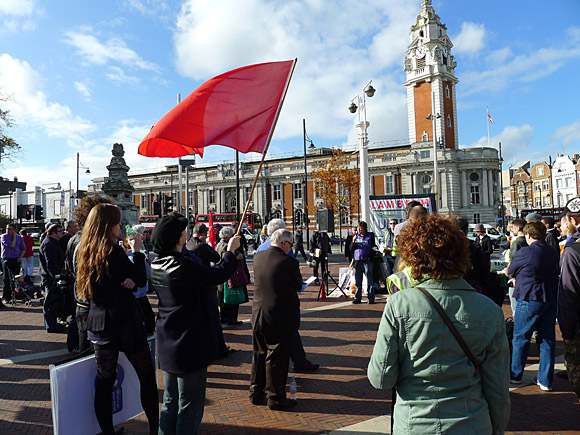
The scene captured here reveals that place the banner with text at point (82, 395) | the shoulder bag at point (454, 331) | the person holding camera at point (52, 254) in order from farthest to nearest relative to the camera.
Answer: the person holding camera at point (52, 254) < the banner with text at point (82, 395) < the shoulder bag at point (454, 331)

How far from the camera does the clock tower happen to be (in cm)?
5781

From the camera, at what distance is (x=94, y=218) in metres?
3.44

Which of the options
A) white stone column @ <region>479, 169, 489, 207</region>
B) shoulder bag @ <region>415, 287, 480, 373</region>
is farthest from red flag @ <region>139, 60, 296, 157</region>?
white stone column @ <region>479, 169, 489, 207</region>

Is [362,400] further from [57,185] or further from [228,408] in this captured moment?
[57,185]

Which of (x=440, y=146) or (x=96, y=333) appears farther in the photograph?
(x=440, y=146)

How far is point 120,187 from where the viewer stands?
75.9ft

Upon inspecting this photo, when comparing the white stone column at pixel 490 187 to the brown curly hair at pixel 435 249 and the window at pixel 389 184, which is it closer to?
the window at pixel 389 184

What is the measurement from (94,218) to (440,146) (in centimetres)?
5895

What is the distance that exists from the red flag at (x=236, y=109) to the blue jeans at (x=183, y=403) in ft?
10.2

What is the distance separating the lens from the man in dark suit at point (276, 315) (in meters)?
4.35

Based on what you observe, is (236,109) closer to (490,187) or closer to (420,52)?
(490,187)

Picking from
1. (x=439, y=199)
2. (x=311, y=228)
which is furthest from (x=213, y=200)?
(x=439, y=199)

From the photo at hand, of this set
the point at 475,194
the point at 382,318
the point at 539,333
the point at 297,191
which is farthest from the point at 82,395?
the point at 297,191

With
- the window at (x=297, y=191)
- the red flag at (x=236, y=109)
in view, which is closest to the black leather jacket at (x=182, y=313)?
the red flag at (x=236, y=109)
